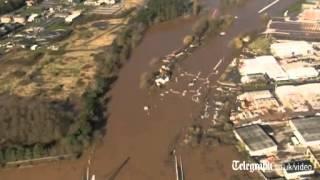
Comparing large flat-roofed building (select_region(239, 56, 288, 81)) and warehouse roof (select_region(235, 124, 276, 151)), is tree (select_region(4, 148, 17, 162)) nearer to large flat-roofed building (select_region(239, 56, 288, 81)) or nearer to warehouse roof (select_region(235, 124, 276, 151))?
warehouse roof (select_region(235, 124, 276, 151))

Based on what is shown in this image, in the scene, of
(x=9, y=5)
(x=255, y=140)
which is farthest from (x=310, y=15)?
(x=9, y=5)

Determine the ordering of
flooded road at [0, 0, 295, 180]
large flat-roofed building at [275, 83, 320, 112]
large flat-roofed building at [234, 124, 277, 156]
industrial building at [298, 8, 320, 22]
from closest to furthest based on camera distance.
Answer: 1. flooded road at [0, 0, 295, 180]
2. large flat-roofed building at [234, 124, 277, 156]
3. large flat-roofed building at [275, 83, 320, 112]
4. industrial building at [298, 8, 320, 22]

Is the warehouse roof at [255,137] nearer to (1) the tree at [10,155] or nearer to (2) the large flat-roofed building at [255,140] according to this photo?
(2) the large flat-roofed building at [255,140]

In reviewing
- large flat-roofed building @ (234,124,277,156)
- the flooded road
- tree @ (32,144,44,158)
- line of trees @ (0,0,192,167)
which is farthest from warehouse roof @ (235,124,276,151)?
tree @ (32,144,44,158)

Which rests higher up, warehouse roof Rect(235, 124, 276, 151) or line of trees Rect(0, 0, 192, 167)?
line of trees Rect(0, 0, 192, 167)

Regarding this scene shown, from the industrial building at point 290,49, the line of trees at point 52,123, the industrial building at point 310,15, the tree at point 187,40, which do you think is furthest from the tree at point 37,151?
the industrial building at point 310,15

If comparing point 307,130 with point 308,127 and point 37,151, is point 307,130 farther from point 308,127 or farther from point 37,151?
point 37,151

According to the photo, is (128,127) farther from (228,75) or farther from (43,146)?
(228,75)
